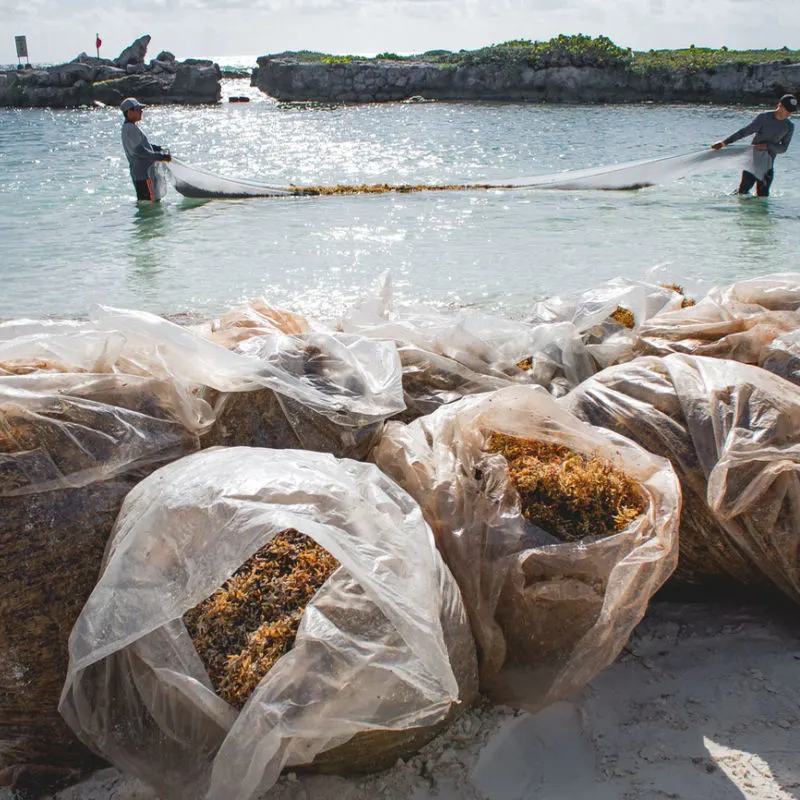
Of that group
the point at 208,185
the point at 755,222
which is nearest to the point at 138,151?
the point at 208,185

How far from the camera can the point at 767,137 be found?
988cm

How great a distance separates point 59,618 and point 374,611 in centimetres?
77

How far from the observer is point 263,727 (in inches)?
57.2

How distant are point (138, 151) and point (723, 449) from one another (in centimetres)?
974

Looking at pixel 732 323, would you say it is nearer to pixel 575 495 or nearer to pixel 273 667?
pixel 575 495

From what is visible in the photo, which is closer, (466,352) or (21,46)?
(466,352)

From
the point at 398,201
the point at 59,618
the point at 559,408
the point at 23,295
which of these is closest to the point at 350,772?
the point at 59,618

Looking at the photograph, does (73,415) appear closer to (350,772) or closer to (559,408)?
(350,772)

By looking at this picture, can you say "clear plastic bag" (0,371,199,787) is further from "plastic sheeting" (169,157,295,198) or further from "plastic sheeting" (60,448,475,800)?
"plastic sheeting" (169,157,295,198)

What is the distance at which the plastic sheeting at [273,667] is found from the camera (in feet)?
4.90

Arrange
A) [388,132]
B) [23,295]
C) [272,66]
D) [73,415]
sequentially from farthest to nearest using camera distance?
[272,66], [388,132], [23,295], [73,415]

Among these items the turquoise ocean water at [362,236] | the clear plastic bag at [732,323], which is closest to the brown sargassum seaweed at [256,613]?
the clear plastic bag at [732,323]

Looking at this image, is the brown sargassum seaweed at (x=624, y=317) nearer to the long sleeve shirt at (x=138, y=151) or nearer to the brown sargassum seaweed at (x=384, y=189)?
the long sleeve shirt at (x=138, y=151)

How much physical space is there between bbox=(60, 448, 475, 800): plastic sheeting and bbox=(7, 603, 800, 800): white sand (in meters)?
0.21
